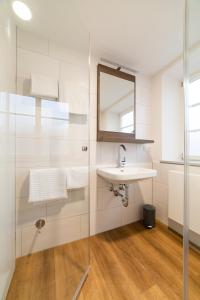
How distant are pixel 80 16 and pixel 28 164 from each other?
137cm

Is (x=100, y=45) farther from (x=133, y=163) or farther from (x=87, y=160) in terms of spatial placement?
(x=133, y=163)

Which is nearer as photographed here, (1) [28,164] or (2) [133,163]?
(1) [28,164]

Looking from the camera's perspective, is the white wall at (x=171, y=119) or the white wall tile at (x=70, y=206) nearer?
the white wall tile at (x=70, y=206)

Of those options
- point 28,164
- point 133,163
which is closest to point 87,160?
point 28,164

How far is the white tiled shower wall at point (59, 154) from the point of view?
1.21 meters

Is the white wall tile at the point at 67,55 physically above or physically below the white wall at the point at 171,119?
above

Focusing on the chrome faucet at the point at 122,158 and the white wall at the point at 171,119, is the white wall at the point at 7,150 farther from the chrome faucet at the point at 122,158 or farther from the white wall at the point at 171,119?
the white wall at the point at 171,119

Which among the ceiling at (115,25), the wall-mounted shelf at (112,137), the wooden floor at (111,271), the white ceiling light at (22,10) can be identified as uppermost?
the ceiling at (115,25)

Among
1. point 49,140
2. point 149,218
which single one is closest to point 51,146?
point 49,140

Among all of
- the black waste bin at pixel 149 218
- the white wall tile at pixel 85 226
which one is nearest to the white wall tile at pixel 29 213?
the white wall tile at pixel 85 226

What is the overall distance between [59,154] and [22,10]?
3.94 feet

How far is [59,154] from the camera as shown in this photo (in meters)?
1.34

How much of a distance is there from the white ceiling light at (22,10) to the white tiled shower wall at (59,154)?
0.11m

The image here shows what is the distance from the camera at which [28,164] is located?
48.0 inches
